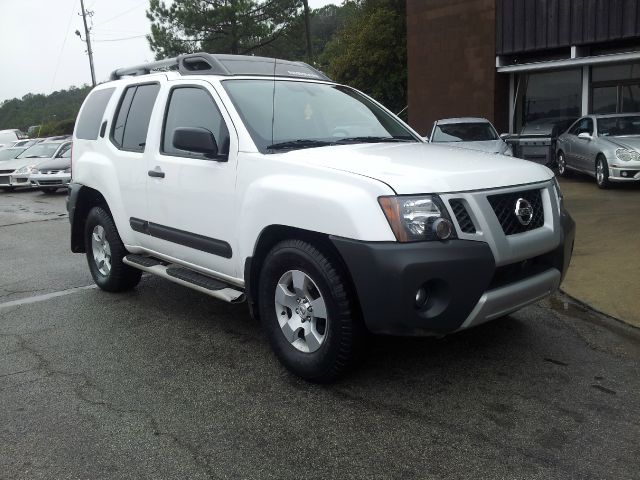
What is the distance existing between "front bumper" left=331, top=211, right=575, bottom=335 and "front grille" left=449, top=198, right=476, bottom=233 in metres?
0.08

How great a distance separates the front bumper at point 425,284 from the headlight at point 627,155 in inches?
384

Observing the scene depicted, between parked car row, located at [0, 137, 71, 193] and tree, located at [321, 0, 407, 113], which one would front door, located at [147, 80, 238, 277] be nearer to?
parked car row, located at [0, 137, 71, 193]

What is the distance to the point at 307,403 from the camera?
371cm

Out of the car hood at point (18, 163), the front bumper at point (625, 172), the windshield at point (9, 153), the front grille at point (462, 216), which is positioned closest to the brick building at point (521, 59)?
the front bumper at point (625, 172)

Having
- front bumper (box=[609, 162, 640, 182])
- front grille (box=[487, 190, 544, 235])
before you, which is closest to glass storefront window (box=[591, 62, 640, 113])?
front bumper (box=[609, 162, 640, 182])

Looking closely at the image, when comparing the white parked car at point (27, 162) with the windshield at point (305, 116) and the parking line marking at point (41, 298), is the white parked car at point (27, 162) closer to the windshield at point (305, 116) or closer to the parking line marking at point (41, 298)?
the parking line marking at point (41, 298)

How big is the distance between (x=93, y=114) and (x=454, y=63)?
1663 centimetres

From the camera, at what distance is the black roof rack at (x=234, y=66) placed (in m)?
4.92

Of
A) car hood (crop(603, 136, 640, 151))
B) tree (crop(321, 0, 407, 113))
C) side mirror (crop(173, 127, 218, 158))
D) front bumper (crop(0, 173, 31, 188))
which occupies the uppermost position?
tree (crop(321, 0, 407, 113))

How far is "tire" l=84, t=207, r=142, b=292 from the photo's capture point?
5.95 meters

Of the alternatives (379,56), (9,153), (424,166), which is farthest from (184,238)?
(379,56)

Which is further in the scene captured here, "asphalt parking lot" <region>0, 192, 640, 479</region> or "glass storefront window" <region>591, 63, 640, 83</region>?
"glass storefront window" <region>591, 63, 640, 83</region>

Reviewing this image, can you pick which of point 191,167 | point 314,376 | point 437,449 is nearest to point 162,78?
point 191,167

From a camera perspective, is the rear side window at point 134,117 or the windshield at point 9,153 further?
the windshield at point 9,153
